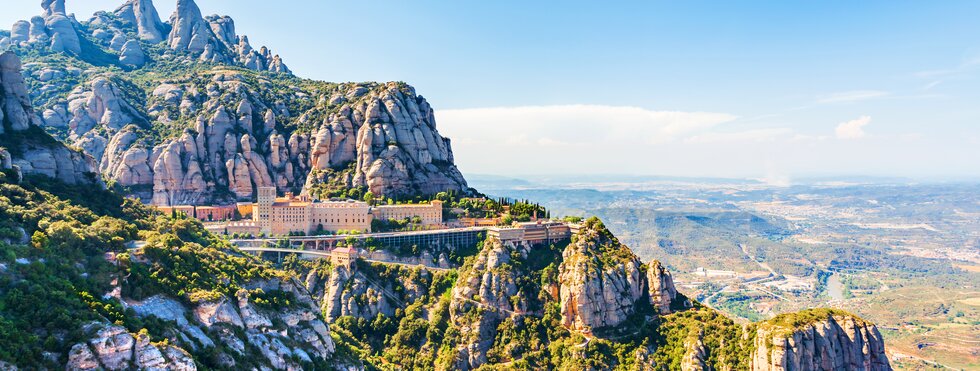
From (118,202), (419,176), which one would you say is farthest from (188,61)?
(118,202)

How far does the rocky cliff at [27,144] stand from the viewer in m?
73.2

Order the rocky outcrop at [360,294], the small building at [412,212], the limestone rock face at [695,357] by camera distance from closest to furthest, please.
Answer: the limestone rock face at [695,357] → the rocky outcrop at [360,294] → the small building at [412,212]

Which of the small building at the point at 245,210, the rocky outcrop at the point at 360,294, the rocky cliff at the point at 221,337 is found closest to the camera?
the rocky cliff at the point at 221,337

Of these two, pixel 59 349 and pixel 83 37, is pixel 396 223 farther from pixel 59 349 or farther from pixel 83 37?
pixel 83 37

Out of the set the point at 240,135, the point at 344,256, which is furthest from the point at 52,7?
the point at 344,256

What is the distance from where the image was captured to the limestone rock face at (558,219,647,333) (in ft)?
293

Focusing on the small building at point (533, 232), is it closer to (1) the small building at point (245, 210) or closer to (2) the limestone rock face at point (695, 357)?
(2) the limestone rock face at point (695, 357)

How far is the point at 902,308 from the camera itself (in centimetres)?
19888

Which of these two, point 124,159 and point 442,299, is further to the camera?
point 124,159

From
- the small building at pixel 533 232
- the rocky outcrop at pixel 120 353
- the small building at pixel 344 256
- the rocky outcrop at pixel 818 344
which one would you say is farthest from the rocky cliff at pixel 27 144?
the rocky outcrop at pixel 818 344

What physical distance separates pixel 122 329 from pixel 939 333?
200m

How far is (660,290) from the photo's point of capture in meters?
93.1

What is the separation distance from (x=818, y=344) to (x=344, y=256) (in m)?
69.6

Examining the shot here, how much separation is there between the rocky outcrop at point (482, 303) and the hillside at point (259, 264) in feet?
0.87
